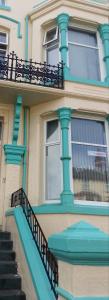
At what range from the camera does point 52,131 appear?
7.84m

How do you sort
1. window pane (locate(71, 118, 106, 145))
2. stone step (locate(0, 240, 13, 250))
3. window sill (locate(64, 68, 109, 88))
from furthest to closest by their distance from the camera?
window sill (locate(64, 68, 109, 88)) < window pane (locate(71, 118, 106, 145)) < stone step (locate(0, 240, 13, 250))

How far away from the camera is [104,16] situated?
29.7 ft

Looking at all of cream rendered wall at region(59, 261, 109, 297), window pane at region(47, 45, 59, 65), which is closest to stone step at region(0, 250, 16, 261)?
cream rendered wall at region(59, 261, 109, 297)

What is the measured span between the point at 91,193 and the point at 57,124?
2102 mm

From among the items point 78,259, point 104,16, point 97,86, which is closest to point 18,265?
point 78,259

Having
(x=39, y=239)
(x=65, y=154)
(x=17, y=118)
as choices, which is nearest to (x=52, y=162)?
(x=65, y=154)

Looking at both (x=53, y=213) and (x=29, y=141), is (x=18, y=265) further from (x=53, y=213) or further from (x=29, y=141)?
(x=29, y=141)

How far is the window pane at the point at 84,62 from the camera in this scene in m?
8.35

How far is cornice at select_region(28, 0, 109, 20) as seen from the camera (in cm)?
877

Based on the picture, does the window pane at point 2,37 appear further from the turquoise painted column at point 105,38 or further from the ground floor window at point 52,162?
the ground floor window at point 52,162

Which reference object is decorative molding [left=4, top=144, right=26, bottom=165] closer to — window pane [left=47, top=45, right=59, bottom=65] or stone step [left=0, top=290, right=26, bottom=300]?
window pane [left=47, top=45, right=59, bottom=65]

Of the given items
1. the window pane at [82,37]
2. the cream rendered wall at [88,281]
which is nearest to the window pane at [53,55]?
the window pane at [82,37]

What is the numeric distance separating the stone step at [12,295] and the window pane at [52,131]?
4085 millimetres

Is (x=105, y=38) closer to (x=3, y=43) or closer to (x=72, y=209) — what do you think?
(x=3, y=43)
